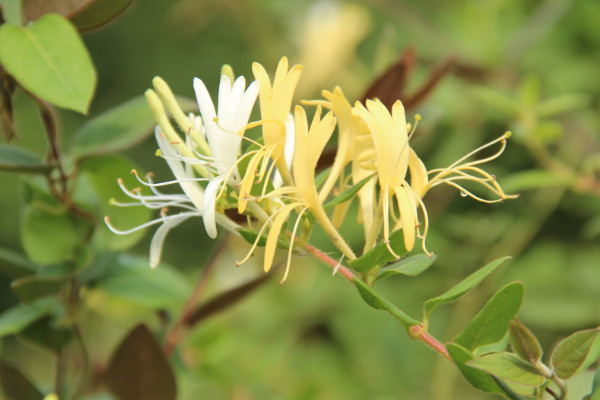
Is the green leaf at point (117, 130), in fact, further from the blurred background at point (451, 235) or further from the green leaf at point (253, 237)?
the blurred background at point (451, 235)

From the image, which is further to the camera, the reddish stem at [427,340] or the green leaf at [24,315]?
the green leaf at [24,315]

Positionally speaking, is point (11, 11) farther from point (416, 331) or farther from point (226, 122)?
point (416, 331)

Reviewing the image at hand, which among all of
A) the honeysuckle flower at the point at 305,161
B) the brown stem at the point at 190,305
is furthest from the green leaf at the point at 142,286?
the honeysuckle flower at the point at 305,161

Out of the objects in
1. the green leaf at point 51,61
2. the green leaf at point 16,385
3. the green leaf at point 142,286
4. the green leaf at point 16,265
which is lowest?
the green leaf at point 16,385

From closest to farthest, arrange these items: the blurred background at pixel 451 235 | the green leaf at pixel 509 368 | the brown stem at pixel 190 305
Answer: the green leaf at pixel 509 368 < the brown stem at pixel 190 305 < the blurred background at pixel 451 235

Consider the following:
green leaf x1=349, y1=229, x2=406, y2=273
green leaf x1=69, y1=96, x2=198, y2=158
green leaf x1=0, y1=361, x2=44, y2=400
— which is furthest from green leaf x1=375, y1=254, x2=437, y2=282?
green leaf x1=0, y1=361, x2=44, y2=400

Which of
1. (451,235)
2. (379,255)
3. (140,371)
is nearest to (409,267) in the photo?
(379,255)

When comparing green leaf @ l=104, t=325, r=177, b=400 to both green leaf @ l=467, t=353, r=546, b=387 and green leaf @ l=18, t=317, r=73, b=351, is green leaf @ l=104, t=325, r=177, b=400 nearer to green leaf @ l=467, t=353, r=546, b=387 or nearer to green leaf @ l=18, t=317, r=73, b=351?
green leaf @ l=18, t=317, r=73, b=351

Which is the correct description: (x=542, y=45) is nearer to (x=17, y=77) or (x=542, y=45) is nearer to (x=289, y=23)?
(x=289, y=23)

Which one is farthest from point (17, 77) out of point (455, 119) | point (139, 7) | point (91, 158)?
point (139, 7)
